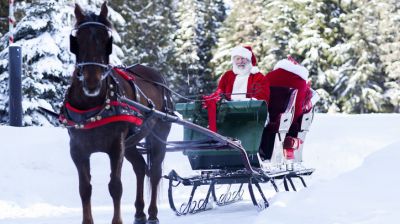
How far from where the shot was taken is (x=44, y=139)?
11.7 m

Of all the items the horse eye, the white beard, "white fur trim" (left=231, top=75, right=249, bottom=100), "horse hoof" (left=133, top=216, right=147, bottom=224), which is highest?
the horse eye

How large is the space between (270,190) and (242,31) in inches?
1324

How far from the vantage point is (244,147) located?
842cm

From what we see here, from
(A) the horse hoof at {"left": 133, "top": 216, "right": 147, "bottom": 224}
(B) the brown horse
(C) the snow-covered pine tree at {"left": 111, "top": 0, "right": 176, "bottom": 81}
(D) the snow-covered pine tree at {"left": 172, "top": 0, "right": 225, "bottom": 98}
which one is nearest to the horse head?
(B) the brown horse

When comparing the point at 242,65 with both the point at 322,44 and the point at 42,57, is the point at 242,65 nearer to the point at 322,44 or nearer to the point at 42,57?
the point at 42,57

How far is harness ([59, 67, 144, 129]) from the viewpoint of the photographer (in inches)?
243

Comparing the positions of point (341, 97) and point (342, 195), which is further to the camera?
point (341, 97)

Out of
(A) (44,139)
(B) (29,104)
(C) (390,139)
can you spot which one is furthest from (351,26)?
(A) (44,139)

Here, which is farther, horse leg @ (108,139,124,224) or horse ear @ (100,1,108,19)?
horse leg @ (108,139,124,224)

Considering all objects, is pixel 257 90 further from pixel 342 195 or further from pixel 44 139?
pixel 44 139

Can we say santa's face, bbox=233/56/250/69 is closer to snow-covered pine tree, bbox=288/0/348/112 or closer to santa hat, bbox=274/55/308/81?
santa hat, bbox=274/55/308/81

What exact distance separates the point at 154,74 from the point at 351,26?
1227 inches

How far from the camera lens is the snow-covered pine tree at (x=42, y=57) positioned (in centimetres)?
1875

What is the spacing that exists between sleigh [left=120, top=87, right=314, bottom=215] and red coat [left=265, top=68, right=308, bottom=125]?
0.41 feet
